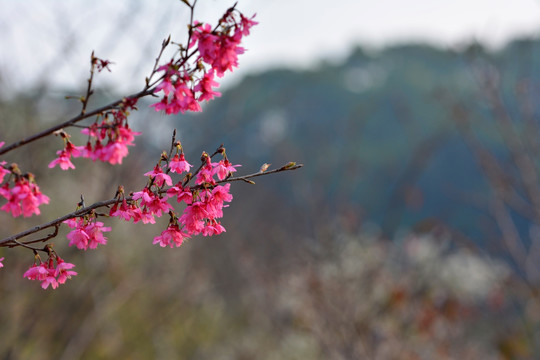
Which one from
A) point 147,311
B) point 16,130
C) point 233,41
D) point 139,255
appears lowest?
point 233,41

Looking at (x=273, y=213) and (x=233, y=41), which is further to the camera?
(x=273, y=213)

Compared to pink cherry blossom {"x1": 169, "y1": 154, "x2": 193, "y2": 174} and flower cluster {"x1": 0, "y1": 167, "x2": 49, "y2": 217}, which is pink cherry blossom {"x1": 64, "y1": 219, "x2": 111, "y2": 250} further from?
pink cherry blossom {"x1": 169, "y1": 154, "x2": 193, "y2": 174}

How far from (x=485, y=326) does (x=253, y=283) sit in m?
8.96

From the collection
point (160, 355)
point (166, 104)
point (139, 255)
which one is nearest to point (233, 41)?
point (166, 104)

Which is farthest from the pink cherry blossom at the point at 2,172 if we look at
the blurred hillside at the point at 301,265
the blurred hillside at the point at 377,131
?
the blurred hillside at the point at 377,131

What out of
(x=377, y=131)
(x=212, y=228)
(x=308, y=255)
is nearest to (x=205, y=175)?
(x=212, y=228)

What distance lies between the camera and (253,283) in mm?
6023

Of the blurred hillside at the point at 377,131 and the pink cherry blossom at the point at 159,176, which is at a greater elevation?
the blurred hillside at the point at 377,131

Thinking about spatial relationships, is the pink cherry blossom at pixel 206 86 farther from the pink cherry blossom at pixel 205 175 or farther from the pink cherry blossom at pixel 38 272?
the pink cherry blossom at pixel 38 272

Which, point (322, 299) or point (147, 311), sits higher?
point (147, 311)

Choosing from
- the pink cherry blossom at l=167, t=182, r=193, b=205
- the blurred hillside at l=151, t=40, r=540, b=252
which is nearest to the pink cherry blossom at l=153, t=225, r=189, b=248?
the pink cherry blossom at l=167, t=182, r=193, b=205

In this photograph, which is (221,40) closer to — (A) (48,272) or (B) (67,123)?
(B) (67,123)

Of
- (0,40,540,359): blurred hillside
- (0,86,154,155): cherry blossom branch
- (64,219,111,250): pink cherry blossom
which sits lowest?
(64,219,111,250): pink cherry blossom

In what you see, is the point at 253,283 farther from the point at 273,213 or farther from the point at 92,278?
the point at 273,213
